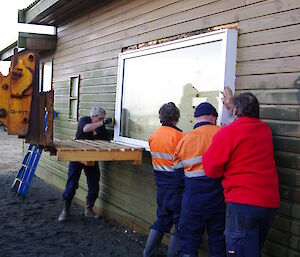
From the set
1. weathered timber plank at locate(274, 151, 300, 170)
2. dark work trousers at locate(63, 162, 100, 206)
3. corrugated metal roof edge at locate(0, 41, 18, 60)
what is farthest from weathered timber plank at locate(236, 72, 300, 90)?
corrugated metal roof edge at locate(0, 41, 18, 60)

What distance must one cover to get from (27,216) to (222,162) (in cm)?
476

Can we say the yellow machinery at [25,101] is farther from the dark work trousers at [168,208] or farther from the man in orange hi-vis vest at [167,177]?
the dark work trousers at [168,208]

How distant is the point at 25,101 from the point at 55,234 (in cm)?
239

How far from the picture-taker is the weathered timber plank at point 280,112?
3153 millimetres

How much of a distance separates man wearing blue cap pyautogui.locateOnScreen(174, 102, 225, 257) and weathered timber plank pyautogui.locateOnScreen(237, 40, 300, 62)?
2.39ft

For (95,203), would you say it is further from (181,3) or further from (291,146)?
(291,146)

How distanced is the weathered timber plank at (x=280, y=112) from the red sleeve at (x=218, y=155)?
2.39 ft

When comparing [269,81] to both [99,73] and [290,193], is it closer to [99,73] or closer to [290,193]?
[290,193]

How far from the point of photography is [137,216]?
18.4 feet

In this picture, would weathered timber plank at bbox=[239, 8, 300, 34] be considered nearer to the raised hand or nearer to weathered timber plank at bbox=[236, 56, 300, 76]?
weathered timber plank at bbox=[236, 56, 300, 76]

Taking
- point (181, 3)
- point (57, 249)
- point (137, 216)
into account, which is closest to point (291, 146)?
point (181, 3)

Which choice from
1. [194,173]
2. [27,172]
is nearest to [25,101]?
[194,173]

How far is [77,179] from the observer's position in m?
6.09

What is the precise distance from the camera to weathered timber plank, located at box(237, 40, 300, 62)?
126 inches
